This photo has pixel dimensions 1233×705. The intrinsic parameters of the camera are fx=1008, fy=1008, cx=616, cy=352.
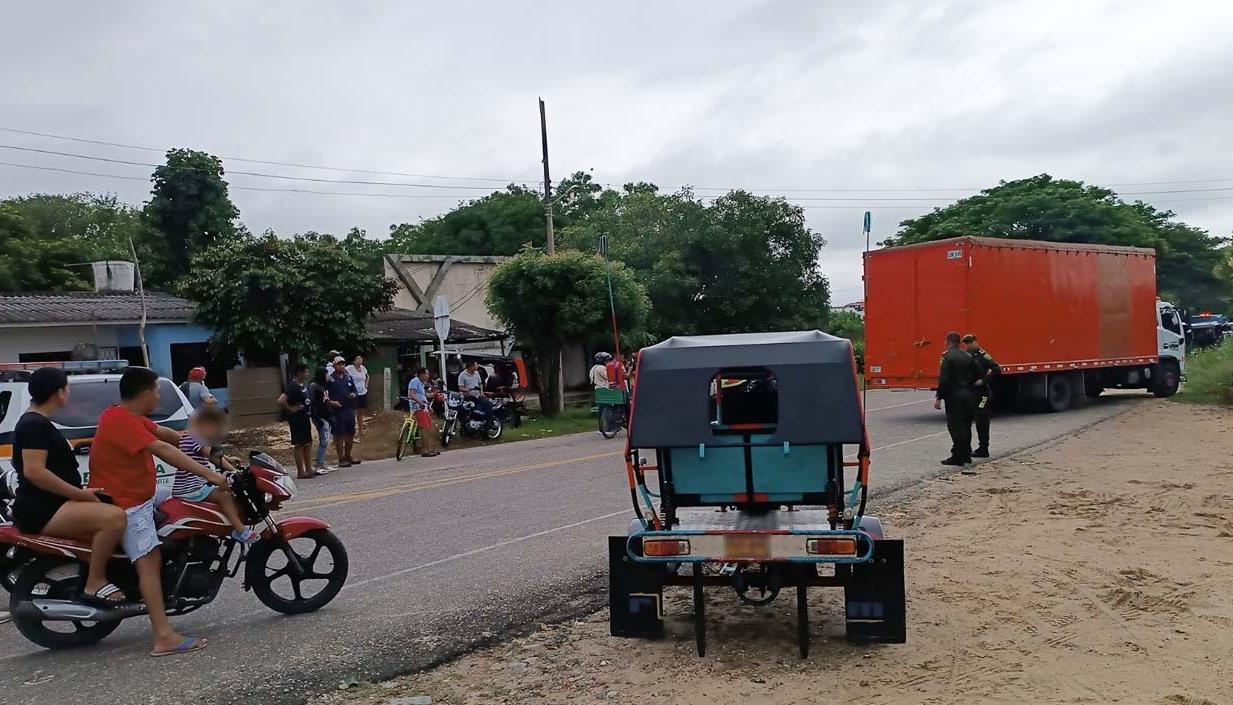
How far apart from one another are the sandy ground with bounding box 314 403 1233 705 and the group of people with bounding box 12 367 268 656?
1.62 metres

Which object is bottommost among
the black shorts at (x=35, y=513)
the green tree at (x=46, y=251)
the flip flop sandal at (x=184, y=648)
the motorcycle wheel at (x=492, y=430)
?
the motorcycle wheel at (x=492, y=430)

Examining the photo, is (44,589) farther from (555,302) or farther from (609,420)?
(555,302)

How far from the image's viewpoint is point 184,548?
21.1ft

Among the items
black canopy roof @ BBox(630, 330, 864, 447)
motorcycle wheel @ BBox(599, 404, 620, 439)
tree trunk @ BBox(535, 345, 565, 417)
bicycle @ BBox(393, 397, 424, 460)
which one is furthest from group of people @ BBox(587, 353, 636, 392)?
black canopy roof @ BBox(630, 330, 864, 447)

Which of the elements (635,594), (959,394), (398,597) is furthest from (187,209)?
(635,594)

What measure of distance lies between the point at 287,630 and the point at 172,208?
29969 mm

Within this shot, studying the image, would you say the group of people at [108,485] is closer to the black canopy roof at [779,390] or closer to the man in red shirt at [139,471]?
the man in red shirt at [139,471]

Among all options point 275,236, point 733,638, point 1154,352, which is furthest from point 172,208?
point 733,638

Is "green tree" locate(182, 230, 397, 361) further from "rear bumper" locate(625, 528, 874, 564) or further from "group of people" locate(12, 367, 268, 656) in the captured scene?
"rear bumper" locate(625, 528, 874, 564)

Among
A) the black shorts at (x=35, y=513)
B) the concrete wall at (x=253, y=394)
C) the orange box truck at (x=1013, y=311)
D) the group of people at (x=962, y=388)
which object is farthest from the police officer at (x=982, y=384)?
the concrete wall at (x=253, y=394)

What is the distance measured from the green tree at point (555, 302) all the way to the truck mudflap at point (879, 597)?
1847 cm

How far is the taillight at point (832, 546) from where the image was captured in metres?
5.41

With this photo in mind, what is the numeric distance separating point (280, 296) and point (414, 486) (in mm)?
10690

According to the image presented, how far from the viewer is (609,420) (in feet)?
63.2
